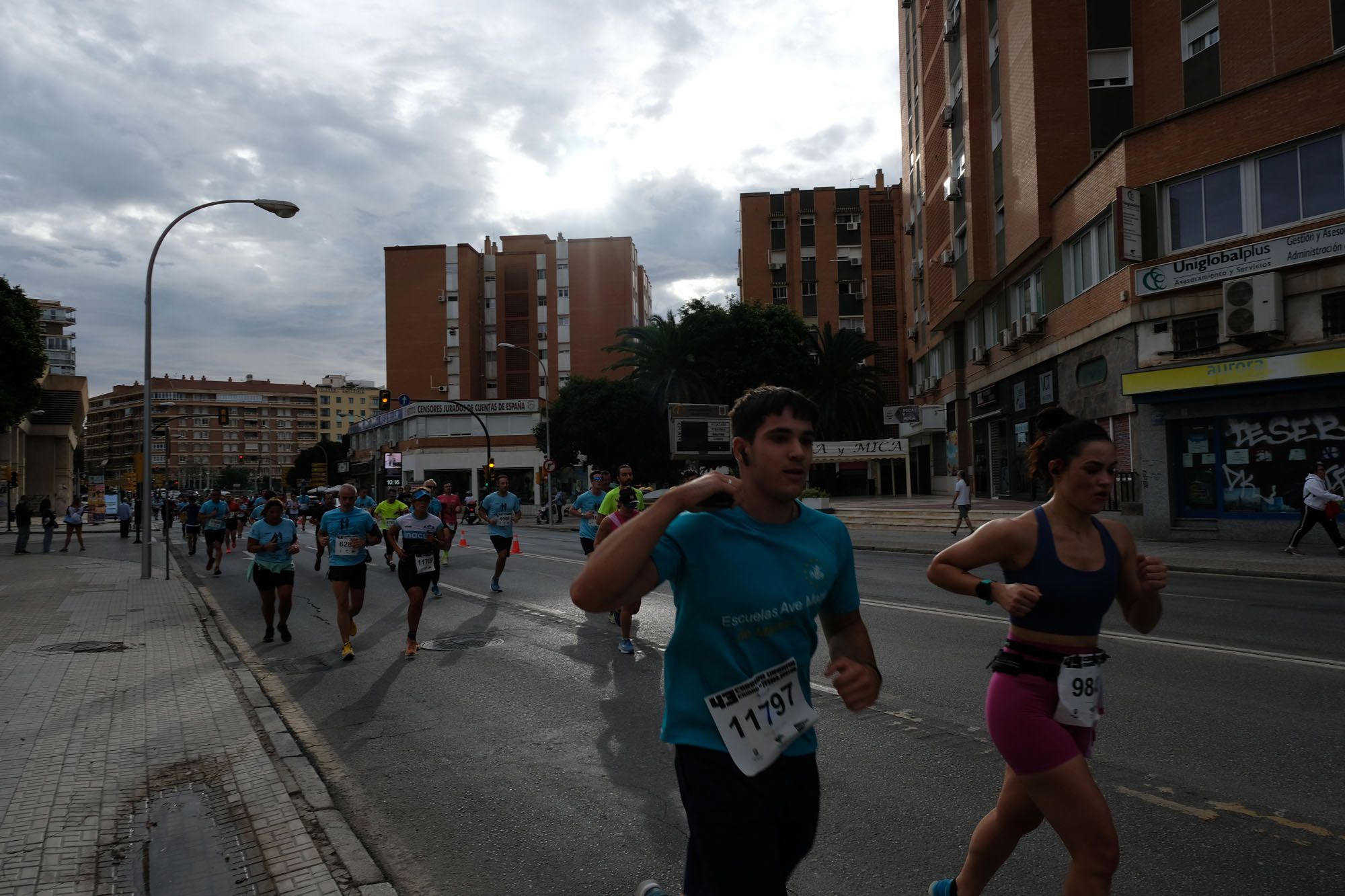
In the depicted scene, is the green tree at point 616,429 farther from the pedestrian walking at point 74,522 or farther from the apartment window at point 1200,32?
the apartment window at point 1200,32

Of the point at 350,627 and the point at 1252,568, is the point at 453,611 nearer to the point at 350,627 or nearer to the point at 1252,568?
the point at 350,627

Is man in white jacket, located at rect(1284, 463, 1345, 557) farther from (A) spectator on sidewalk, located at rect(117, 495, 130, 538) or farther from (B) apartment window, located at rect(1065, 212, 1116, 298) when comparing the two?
(A) spectator on sidewalk, located at rect(117, 495, 130, 538)

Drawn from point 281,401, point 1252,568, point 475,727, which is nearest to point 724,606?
point 475,727

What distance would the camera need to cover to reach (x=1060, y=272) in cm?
2634

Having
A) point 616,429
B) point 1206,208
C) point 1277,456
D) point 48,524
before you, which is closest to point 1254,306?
point 1206,208

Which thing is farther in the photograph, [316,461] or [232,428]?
[232,428]

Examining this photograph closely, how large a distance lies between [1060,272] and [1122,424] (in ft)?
17.8

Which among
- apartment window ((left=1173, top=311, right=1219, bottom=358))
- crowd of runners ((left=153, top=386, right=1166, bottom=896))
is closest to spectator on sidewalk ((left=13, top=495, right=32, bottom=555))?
apartment window ((left=1173, top=311, right=1219, bottom=358))

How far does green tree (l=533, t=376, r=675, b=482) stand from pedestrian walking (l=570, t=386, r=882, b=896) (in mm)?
52846

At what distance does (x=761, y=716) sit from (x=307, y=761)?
423cm

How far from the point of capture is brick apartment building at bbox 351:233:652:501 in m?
83.9

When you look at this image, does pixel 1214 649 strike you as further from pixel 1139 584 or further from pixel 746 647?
pixel 746 647

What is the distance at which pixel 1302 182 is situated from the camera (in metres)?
19.2

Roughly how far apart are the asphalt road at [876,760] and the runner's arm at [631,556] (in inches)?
84.2
